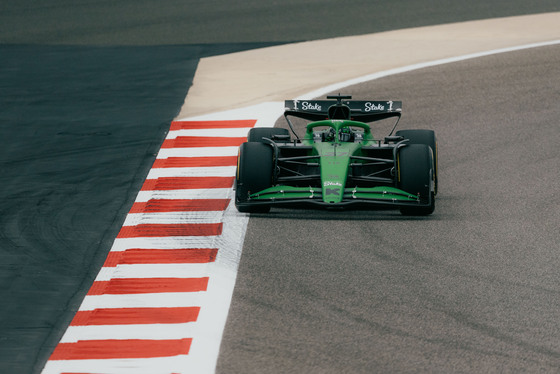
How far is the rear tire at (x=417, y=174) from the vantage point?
12570mm

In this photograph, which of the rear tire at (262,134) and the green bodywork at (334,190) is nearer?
the green bodywork at (334,190)

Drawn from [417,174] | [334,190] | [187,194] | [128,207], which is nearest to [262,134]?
[187,194]

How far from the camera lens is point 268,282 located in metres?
10.7

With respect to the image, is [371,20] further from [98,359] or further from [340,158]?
[98,359]

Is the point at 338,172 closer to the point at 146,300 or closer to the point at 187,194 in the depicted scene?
the point at 187,194

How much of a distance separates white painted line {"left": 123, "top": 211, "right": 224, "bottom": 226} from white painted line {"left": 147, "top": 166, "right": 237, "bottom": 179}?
1868 mm

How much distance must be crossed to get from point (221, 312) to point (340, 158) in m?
3.60

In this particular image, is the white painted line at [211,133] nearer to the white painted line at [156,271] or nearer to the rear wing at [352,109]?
the rear wing at [352,109]

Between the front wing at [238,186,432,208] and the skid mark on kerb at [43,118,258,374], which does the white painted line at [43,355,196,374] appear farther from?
the front wing at [238,186,432,208]

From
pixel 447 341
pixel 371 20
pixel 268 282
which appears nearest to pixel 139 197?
pixel 268 282

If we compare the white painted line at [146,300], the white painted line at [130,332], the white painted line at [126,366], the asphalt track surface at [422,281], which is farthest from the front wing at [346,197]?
the white painted line at [126,366]

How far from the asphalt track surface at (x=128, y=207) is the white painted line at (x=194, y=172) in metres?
0.28

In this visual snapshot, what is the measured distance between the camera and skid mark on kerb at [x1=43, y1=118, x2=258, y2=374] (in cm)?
901

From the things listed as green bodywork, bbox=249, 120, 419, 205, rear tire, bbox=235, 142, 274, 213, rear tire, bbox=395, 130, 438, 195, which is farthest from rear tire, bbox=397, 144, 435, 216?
rear tire, bbox=235, 142, 274, 213
